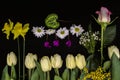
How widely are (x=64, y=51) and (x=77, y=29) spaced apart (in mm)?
156

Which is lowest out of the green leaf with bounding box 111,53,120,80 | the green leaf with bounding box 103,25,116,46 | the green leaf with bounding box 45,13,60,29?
the green leaf with bounding box 111,53,120,80

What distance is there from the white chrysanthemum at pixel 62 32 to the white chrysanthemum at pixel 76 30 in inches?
1.5

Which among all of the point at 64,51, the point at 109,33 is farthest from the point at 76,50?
the point at 109,33

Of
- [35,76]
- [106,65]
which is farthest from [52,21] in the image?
[106,65]

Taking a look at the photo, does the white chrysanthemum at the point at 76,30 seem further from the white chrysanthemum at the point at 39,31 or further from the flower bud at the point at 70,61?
the flower bud at the point at 70,61

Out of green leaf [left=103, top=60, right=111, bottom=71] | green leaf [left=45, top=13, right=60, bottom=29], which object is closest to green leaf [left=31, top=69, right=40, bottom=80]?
green leaf [left=103, top=60, right=111, bottom=71]

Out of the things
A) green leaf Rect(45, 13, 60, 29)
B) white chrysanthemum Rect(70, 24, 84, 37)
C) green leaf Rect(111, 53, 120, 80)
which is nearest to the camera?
green leaf Rect(111, 53, 120, 80)

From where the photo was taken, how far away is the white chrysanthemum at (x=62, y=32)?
7.45 ft

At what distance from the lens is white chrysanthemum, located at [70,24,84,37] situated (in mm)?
2215

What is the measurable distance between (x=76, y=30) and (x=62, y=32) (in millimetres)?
98

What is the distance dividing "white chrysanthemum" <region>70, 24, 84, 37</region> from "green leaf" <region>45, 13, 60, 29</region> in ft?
0.29

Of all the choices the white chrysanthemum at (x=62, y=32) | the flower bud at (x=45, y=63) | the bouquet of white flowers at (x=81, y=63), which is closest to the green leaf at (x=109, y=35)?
the bouquet of white flowers at (x=81, y=63)

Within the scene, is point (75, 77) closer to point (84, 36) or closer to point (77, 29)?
point (84, 36)

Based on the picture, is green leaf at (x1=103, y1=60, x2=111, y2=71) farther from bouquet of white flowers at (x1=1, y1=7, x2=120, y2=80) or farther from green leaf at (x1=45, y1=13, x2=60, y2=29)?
green leaf at (x1=45, y1=13, x2=60, y2=29)
